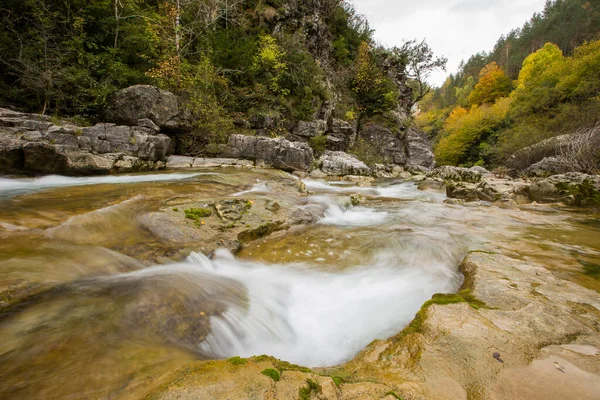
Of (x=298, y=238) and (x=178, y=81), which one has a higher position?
(x=178, y=81)

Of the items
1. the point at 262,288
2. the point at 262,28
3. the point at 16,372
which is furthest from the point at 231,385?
the point at 262,28

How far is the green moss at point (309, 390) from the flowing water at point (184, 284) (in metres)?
0.62

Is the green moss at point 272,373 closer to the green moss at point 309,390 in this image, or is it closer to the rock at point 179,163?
the green moss at point 309,390

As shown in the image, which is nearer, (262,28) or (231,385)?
(231,385)

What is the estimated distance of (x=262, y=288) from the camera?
2645 mm

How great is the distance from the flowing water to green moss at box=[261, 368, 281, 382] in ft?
1.52

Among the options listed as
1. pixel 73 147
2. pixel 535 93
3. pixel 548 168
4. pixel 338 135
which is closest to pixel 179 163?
pixel 73 147

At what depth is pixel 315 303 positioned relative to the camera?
249 cm

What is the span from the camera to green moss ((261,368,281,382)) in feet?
3.39

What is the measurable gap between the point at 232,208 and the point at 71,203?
241cm

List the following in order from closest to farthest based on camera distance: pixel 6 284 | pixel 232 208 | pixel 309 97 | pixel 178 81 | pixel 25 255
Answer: pixel 6 284 → pixel 25 255 → pixel 232 208 → pixel 178 81 → pixel 309 97

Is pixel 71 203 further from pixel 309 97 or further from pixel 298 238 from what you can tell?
pixel 309 97

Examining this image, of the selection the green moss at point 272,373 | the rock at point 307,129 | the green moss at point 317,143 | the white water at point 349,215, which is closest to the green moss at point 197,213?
the white water at point 349,215

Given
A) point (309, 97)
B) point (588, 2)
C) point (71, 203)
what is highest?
point (588, 2)
